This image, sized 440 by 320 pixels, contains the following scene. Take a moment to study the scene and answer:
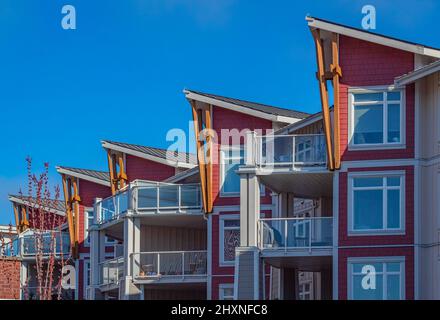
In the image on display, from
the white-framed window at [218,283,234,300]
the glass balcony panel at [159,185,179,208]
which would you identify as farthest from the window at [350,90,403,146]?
the glass balcony panel at [159,185,179,208]

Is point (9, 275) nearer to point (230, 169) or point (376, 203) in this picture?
point (376, 203)

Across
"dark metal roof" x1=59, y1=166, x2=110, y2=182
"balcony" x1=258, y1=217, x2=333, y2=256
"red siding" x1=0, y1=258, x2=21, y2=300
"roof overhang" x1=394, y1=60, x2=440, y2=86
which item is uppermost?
"roof overhang" x1=394, y1=60, x2=440, y2=86

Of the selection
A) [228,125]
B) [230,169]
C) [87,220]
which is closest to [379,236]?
[230,169]

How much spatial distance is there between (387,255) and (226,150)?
36.9 feet

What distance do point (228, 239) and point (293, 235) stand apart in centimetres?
857

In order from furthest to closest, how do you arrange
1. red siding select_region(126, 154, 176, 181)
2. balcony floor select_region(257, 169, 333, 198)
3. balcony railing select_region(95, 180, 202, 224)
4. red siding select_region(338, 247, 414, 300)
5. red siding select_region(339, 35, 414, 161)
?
red siding select_region(126, 154, 176, 181)
balcony railing select_region(95, 180, 202, 224)
balcony floor select_region(257, 169, 333, 198)
red siding select_region(339, 35, 414, 161)
red siding select_region(338, 247, 414, 300)

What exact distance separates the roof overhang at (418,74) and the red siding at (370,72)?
0.36 meters

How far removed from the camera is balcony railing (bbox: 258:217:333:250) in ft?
115

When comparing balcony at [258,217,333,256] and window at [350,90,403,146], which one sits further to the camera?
balcony at [258,217,333,256]

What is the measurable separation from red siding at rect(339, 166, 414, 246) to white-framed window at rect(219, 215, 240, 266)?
969 cm

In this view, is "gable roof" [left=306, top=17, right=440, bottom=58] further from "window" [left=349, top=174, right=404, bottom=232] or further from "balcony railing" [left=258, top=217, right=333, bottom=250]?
"balcony railing" [left=258, top=217, right=333, bottom=250]

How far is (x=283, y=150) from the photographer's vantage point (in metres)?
36.4

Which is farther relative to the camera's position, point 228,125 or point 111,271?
point 111,271
